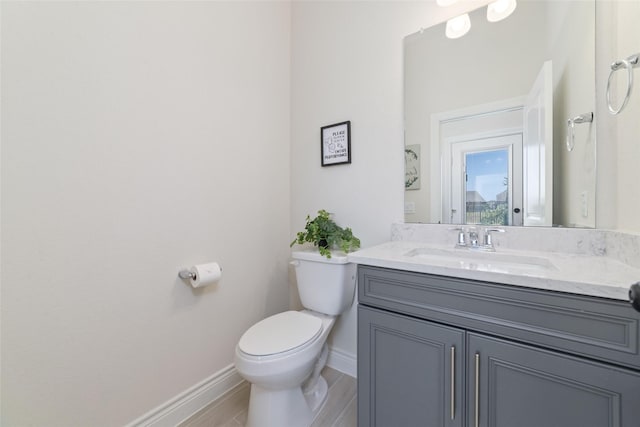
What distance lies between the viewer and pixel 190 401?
51.9 inches

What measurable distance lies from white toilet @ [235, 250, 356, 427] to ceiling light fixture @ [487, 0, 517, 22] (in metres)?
1.41

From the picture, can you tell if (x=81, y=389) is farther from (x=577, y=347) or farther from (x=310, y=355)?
(x=577, y=347)

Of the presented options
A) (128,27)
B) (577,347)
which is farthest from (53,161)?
(577,347)

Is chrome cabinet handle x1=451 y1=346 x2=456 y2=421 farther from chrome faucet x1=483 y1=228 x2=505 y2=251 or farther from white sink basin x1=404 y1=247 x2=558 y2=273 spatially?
chrome faucet x1=483 y1=228 x2=505 y2=251

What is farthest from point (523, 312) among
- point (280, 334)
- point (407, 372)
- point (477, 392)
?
point (280, 334)

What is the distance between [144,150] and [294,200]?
101cm

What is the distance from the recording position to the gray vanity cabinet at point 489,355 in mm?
649

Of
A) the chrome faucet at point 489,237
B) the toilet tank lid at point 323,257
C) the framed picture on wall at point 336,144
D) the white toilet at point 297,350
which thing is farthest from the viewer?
the framed picture on wall at point 336,144

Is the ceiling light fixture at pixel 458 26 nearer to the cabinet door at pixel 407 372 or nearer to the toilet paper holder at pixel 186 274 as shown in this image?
the cabinet door at pixel 407 372

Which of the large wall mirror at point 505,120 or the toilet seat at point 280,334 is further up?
the large wall mirror at point 505,120

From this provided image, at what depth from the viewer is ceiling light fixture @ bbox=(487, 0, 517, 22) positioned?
1213mm

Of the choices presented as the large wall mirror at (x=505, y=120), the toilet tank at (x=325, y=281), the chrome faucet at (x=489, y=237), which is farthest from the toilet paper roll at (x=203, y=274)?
the chrome faucet at (x=489, y=237)

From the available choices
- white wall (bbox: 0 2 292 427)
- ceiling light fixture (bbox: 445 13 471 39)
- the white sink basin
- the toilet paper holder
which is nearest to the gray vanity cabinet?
the white sink basin

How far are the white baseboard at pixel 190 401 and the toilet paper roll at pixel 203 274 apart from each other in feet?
1.83
